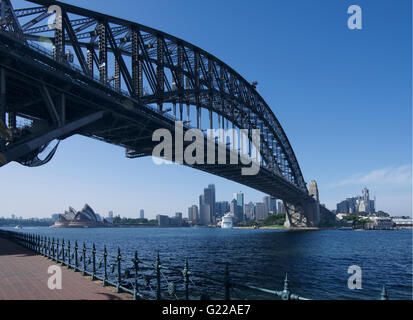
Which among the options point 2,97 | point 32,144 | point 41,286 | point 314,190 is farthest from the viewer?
point 314,190

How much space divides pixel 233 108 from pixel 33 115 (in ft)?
159

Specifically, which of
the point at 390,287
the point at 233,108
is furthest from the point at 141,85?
the point at 233,108

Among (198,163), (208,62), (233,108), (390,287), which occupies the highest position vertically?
(208,62)

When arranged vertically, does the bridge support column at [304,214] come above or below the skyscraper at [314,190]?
below

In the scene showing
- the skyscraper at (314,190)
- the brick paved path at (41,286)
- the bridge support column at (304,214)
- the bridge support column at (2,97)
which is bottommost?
the bridge support column at (304,214)

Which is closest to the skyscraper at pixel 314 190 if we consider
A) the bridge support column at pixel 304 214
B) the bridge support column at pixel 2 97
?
the bridge support column at pixel 304 214

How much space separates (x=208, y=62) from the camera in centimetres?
6325

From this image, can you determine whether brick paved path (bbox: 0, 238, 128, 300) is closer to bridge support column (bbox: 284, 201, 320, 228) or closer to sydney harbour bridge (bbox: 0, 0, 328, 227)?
sydney harbour bridge (bbox: 0, 0, 328, 227)

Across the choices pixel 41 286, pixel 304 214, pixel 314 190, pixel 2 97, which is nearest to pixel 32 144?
pixel 2 97

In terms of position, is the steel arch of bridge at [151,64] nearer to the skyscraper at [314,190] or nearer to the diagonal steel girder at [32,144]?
the diagonal steel girder at [32,144]

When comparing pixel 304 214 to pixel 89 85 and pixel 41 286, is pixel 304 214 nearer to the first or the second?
pixel 89 85

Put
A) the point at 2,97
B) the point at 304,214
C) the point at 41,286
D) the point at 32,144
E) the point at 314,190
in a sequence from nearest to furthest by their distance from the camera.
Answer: the point at 41,286, the point at 2,97, the point at 32,144, the point at 304,214, the point at 314,190

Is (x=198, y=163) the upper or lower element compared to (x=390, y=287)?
upper
